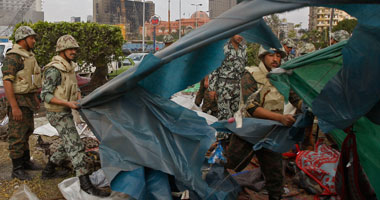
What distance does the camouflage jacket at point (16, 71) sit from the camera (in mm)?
4355

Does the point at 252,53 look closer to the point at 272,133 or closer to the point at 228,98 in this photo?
the point at 228,98

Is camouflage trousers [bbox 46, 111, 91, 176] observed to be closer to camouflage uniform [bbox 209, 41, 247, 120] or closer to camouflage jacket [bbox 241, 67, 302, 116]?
camouflage jacket [bbox 241, 67, 302, 116]

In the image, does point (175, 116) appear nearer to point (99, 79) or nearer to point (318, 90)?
point (318, 90)

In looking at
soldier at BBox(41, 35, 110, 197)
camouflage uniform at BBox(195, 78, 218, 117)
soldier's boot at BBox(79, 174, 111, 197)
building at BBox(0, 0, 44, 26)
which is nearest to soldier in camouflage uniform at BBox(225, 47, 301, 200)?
soldier's boot at BBox(79, 174, 111, 197)

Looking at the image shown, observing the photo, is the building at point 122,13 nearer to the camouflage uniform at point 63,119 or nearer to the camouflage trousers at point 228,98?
the camouflage trousers at point 228,98

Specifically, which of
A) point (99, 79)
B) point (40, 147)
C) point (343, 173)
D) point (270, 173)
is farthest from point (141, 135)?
point (99, 79)

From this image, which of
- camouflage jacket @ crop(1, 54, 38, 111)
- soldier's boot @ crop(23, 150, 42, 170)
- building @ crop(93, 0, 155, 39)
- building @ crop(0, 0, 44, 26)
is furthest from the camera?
building @ crop(93, 0, 155, 39)

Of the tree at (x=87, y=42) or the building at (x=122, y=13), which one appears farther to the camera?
the building at (x=122, y=13)

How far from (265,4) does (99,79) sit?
1055cm

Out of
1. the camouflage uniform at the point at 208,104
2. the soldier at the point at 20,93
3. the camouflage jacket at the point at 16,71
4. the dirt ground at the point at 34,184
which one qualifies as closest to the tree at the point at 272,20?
the camouflage uniform at the point at 208,104

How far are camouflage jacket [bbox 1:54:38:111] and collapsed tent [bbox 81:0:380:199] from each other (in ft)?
5.93

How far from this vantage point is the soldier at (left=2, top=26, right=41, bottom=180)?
173 inches

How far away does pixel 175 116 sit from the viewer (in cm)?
318

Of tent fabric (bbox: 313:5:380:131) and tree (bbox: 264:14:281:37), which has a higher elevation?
tree (bbox: 264:14:281:37)
